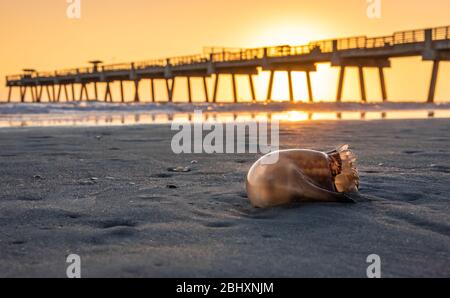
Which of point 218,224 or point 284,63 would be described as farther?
point 284,63

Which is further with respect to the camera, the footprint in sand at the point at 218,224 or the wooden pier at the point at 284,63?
the wooden pier at the point at 284,63

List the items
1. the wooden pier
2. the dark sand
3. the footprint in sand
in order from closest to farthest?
the dark sand
the footprint in sand
the wooden pier

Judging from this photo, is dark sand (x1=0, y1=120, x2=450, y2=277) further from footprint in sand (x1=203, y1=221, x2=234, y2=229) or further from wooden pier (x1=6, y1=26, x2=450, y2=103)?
wooden pier (x1=6, y1=26, x2=450, y2=103)

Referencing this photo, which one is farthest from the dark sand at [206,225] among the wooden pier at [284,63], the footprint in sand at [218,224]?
the wooden pier at [284,63]

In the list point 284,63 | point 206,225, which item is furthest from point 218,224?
point 284,63

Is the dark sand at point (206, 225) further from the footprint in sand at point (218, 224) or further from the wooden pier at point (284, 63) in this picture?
the wooden pier at point (284, 63)

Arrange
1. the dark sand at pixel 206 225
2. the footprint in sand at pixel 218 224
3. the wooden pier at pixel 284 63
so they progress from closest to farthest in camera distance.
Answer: the dark sand at pixel 206 225 < the footprint in sand at pixel 218 224 < the wooden pier at pixel 284 63

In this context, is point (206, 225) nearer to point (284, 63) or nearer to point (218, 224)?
point (218, 224)

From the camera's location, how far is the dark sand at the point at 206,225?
76.2 inches

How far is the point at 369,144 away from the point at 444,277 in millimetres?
5031

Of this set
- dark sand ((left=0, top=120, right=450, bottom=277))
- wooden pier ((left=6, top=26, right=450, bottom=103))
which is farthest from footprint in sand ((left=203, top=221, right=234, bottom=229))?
wooden pier ((left=6, top=26, right=450, bottom=103))

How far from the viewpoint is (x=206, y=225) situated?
8.44 feet

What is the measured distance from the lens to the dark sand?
1.94 metres
